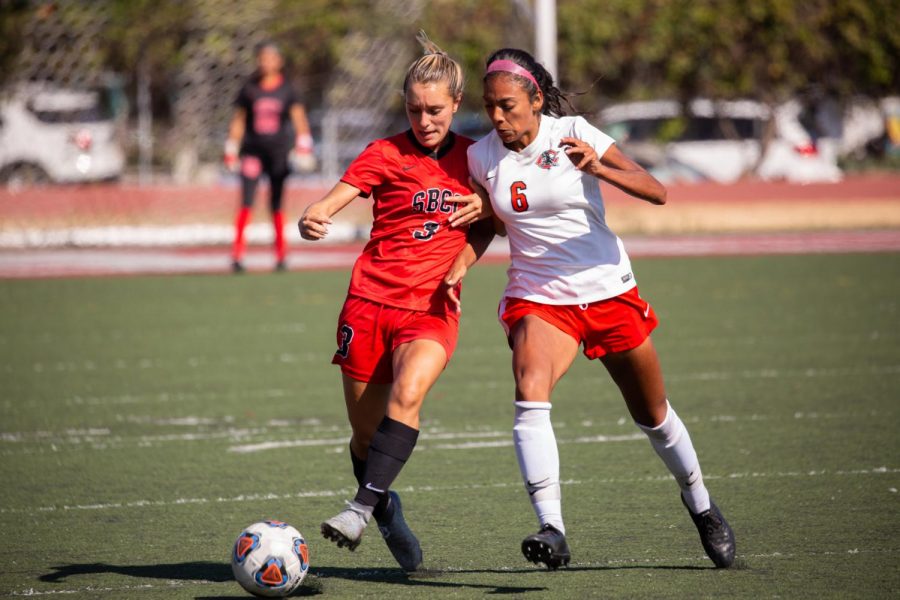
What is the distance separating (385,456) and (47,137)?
16.8 metres

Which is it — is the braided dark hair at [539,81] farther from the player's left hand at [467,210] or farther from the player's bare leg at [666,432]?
the player's bare leg at [666,432]

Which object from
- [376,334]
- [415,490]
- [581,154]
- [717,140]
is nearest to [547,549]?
[376,334]

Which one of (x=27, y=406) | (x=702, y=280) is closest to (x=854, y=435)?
(x=27, y=406)

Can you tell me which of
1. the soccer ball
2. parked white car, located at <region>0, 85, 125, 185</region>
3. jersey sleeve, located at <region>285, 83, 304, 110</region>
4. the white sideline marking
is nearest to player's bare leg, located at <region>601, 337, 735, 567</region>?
the soccer ball

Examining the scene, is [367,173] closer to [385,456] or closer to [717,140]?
[385,456]

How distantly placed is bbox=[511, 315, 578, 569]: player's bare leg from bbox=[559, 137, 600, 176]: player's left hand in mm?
622

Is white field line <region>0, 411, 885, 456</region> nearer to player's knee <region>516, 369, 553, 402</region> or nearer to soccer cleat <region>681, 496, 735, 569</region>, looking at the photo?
soccer cleat <region>681, 496, 735, 569</region>

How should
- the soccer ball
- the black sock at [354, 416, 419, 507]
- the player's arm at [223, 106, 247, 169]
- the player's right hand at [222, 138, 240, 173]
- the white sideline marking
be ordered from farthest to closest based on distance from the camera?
1. the player's right hand at [222, 138, 240, 173]
2. the player's arm at [223, 106, 247, 169]
3. the white sideline marking
4. the black sock at [354, 416, 419, 507]
5. the soccer ball

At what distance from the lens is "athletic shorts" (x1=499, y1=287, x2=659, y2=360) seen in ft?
16.7

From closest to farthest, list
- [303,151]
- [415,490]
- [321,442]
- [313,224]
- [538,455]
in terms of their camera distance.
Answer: [538,455] < [313,224] < [415,490] < [321,442] < [303,151]

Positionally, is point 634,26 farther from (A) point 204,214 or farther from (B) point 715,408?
(B) point 715,408

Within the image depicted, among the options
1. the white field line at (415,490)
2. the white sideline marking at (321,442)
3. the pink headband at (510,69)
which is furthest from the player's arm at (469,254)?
the white sideline marking at (321,442)

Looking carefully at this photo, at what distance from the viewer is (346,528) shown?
15.3 feet

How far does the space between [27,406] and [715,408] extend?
14.7 feet
